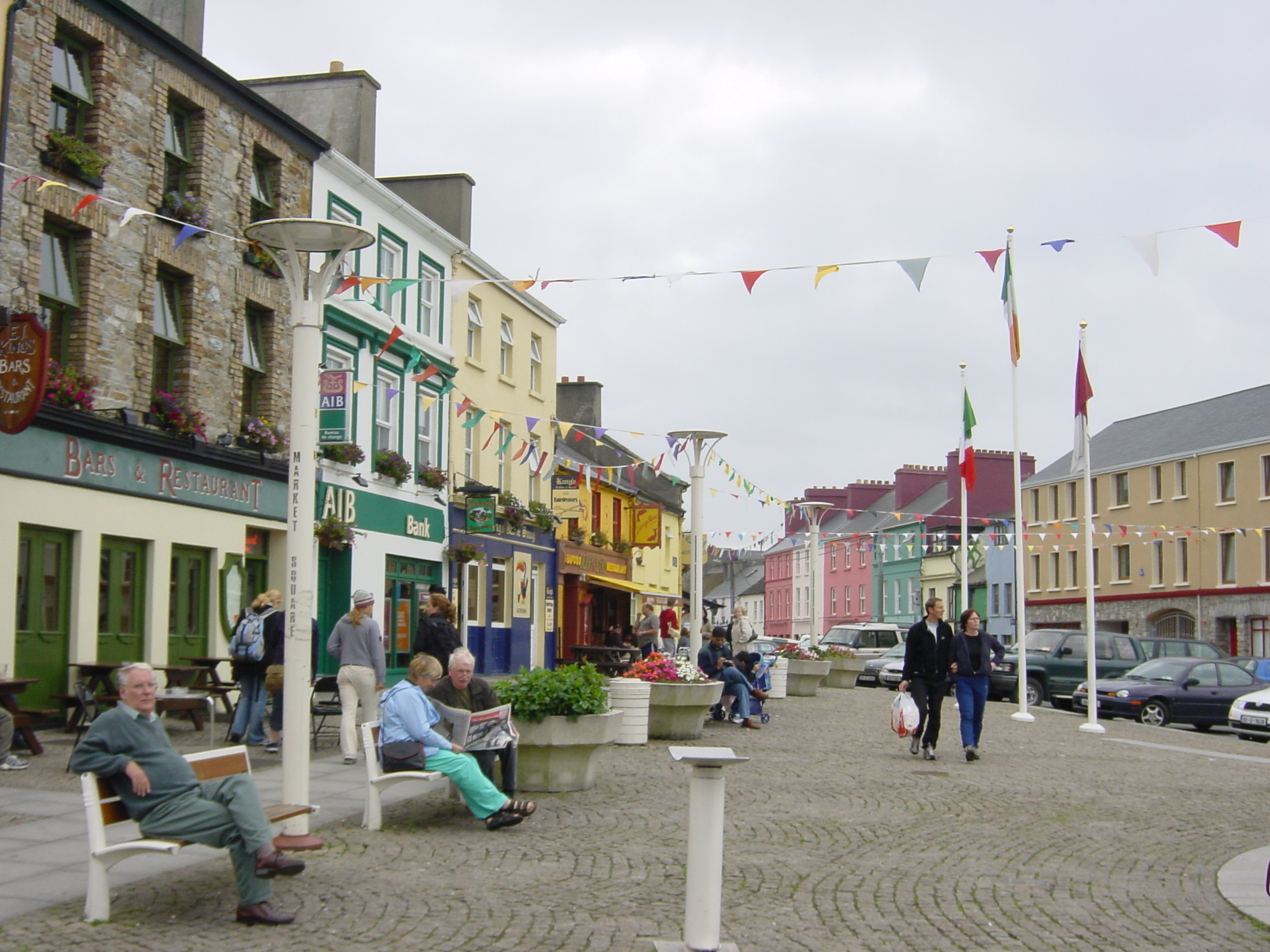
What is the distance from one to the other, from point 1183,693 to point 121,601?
1750cm

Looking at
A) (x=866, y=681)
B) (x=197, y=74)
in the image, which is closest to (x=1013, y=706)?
(x=866, y=681)

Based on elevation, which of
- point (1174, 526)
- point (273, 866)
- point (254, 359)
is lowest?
point (273, 866)

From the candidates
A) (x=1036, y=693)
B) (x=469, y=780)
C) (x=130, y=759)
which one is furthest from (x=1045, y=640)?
(x=130, y=759)

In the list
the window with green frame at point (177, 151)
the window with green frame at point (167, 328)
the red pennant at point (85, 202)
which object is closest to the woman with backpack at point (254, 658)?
the red pennant at point (85, 202)

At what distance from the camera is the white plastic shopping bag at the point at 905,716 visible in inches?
569

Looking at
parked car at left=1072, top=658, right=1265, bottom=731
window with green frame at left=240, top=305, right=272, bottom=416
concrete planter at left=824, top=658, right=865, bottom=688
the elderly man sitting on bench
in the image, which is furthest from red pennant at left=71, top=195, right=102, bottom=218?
concrete planter at left=824, top=658, right=865, bottom=688

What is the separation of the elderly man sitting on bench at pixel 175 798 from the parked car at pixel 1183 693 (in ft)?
64.8

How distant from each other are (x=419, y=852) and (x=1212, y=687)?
19126mm

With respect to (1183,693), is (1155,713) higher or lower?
lower

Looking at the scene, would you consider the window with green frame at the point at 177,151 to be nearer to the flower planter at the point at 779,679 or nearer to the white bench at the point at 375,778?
the white bench at the point at 375,778

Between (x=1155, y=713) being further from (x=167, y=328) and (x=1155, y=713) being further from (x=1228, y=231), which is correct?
(x=167, y=328)

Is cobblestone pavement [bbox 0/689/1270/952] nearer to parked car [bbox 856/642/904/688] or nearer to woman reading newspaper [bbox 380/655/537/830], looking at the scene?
woman reading newspaper [bbox 380/655/537/830]

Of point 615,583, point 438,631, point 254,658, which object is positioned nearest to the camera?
point 254,658

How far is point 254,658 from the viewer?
13.2 meters
